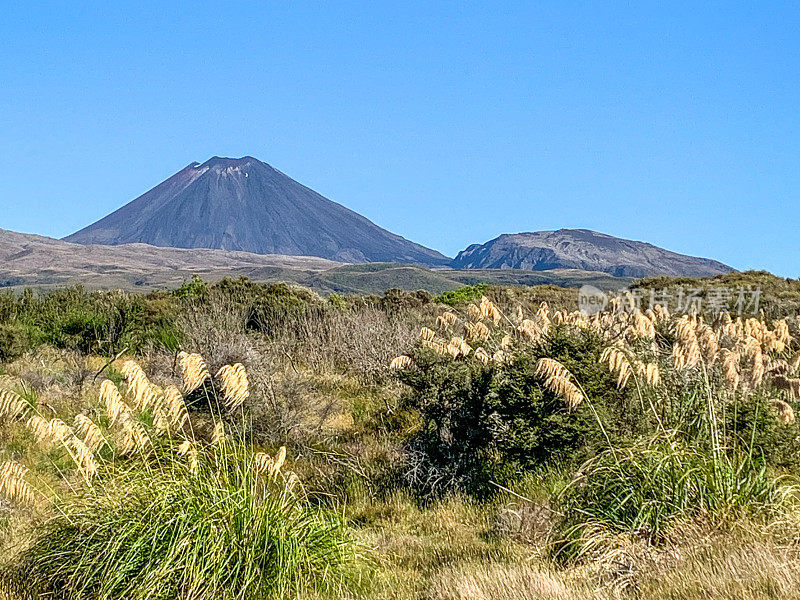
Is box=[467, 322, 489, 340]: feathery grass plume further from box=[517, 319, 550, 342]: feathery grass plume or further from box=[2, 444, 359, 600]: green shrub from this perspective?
box=[2, 444, 359, 600]: green shrub

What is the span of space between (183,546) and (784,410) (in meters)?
5.09

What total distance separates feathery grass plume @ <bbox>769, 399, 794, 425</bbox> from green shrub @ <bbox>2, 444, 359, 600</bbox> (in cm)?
385

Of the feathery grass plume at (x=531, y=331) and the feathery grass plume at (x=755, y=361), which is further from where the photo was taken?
the feathery grass plume at (x=531, y=331)

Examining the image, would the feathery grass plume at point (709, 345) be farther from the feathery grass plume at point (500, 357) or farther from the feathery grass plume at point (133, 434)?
the feathery grass plume at point (133, 434)

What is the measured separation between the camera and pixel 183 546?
17.9 feet

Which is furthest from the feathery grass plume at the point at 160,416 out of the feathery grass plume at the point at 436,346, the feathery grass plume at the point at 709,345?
the feathery grass plume at the point at 709,345

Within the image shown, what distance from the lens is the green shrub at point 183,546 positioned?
548 cm

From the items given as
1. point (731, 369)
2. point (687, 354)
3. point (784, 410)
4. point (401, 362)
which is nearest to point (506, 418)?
point (401, 362)

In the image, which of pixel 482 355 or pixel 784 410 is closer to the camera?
pixel 784 410

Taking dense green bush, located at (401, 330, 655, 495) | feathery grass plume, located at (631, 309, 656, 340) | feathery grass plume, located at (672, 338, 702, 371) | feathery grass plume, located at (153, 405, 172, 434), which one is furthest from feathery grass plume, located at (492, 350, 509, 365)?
feathery grass plume, located at (153, 405, 172, 434)

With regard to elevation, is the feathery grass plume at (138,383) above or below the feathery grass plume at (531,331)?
below

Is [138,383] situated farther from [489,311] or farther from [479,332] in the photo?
[489,311]

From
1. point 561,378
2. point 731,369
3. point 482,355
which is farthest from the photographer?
point 482,355

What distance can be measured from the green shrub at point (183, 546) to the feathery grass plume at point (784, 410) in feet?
12.6
